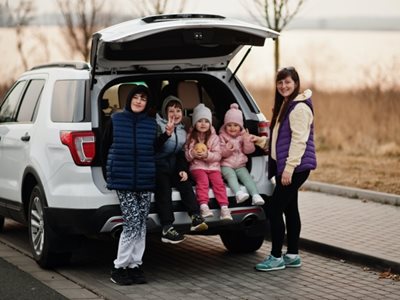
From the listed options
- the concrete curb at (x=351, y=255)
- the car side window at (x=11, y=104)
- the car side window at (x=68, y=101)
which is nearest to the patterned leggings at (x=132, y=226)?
the car side window at (x=68, y=101)

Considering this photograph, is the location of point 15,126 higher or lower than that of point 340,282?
higher

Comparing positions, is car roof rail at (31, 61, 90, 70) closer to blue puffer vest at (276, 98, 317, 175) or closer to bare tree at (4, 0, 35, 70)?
blue puffer vest at (276, 98, 317, 175)

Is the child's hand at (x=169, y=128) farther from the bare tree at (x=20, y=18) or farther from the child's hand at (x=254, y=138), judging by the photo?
the bare tree at (x=20, y=18)

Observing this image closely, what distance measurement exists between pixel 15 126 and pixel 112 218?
1935mm

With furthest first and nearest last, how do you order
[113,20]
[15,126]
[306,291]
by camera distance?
[113,20] → [15,126] → [306,291]

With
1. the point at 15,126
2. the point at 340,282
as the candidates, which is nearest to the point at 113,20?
the point at 15,126

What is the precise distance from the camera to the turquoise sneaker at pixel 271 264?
862cm

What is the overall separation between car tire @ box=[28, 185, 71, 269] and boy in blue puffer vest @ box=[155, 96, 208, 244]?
101 cm

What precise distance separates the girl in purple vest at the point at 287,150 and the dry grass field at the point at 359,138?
4.29 metres

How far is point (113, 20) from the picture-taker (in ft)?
91.1

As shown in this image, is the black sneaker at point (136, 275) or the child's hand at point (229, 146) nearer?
the black sneaker at point (136, 275)

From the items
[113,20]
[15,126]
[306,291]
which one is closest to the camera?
[306,291]

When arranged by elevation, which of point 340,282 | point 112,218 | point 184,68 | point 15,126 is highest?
point 184,68

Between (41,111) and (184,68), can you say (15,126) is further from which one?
(184,68)
